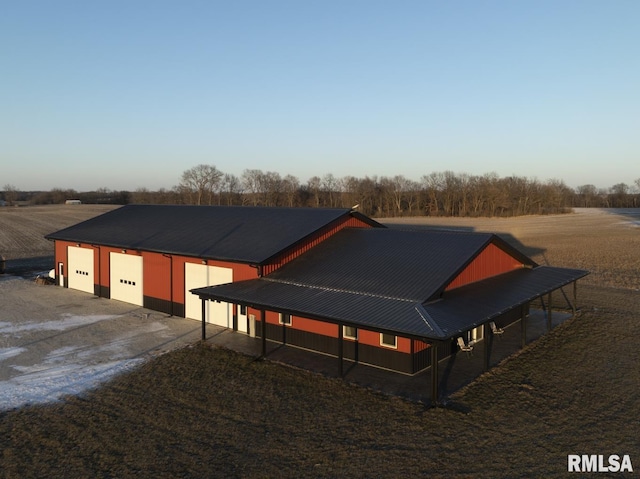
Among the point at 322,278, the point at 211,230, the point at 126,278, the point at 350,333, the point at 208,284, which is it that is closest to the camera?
the point at 350,333

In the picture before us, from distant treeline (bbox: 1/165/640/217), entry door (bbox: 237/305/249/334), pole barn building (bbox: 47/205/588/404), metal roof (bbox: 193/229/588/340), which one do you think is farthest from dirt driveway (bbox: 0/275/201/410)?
distant treeline (bbox: 1/165/640/217)

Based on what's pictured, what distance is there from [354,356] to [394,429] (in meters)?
5.22

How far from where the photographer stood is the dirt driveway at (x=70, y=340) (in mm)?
15016

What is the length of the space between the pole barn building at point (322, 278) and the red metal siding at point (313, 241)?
5 cm

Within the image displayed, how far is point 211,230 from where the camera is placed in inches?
1014

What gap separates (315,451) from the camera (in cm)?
1082

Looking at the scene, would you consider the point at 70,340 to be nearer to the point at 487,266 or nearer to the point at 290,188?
the point at 487,266

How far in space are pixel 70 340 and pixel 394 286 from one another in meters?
12.8

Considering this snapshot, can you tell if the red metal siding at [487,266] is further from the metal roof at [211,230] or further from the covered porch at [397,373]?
the metal roof at [211,230]

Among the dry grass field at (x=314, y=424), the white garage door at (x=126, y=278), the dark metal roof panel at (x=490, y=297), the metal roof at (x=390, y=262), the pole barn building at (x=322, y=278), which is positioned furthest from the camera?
the white garage door at (x=126, y=278)

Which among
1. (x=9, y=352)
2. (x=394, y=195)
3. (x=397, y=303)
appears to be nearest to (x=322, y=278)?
(x=397, y=303)

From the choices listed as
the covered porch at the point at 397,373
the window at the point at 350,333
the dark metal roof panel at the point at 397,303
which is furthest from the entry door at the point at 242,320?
the window at the point at 350,333

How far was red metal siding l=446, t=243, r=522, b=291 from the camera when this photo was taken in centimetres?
1851

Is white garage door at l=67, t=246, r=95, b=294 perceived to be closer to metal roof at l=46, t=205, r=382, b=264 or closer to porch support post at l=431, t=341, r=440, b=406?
metal roof at l=46, t=205, r=382, b=264
